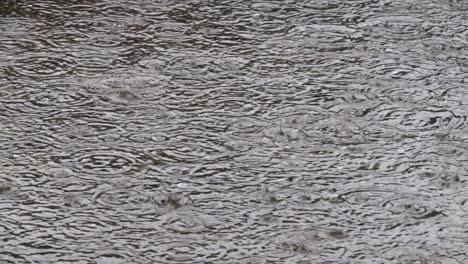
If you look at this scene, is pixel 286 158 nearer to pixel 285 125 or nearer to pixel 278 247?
pixel 285 125

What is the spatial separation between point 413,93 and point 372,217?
0.82 metres

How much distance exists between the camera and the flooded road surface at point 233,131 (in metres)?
2.72

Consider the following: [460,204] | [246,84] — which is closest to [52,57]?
[246,84]

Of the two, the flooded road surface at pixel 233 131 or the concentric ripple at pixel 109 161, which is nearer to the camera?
the flooded road surface at pixel 233 131

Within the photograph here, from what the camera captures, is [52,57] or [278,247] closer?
[278,247]

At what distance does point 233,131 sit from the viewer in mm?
3242

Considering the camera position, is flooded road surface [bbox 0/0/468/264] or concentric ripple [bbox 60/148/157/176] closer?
flooded road surface [bbox 0/0/468/264]

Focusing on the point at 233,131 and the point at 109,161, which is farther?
the point at 233,131

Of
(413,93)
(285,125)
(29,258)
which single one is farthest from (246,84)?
(29,258)

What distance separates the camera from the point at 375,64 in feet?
12.1

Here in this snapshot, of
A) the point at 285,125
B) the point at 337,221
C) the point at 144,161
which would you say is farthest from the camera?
the point at 285,125

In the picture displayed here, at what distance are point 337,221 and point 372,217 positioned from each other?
100 millimetres

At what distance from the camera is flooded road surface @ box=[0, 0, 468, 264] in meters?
2.72

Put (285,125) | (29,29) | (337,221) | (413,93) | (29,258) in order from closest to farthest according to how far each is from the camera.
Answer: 1. (29,258)
2. (337,221)
3. (285,125)
4. (413,93)
5. (29,29)
